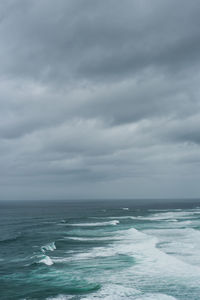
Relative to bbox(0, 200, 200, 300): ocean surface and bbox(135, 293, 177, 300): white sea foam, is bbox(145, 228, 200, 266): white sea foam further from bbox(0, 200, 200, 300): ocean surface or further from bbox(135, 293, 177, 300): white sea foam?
bbox(135, 293, 177, 300): white sea foam

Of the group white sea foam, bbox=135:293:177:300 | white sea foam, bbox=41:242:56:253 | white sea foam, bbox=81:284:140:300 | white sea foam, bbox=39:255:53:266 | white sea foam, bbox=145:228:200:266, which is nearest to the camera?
white sea foam, bbox=135:293:177:300

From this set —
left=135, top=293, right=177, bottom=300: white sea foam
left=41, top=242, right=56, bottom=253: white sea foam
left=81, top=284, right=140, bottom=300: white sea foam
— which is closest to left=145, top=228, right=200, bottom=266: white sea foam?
left=135, top=293, right=177, bottom=300: white sea foam

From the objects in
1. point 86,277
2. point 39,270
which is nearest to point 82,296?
point 86,277

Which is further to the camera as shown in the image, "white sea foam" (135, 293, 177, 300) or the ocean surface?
the ocean surface

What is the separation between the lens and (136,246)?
4375 centimetres

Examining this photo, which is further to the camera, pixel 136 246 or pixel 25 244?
pixel 25 244

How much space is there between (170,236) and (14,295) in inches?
1299

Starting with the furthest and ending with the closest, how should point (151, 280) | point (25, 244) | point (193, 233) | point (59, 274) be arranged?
point (193, 233)
point (25, 244)
point (59, 274)
point (151, 280)

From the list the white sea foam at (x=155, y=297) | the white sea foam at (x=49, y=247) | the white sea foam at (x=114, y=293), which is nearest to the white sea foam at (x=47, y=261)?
the white sea foam at (x=49, y=247)

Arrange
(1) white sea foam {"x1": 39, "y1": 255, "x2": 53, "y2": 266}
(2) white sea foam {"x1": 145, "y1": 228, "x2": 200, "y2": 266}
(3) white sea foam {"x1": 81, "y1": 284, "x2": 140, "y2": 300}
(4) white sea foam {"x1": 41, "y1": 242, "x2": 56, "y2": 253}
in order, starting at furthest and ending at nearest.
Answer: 1. (4) white sea foam {"x1": 41, "y1": 242, "x2": 56, "y2": 253}
2. (2) white sea foam {"x1": 145, "y1": 228, "x2": 200, "y2": 266}
3. (1) white sea foam {"x1": 39, "y1": 255, "x2": 53, "y2": 266}
4. (3) white sea foam {"x1": 81, "y1": 284, "x2": 140, "y2": 300}

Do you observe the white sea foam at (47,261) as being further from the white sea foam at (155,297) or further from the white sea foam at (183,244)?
the white sea foam at (183,244)

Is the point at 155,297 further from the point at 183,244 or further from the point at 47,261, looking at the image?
the point at 183,244

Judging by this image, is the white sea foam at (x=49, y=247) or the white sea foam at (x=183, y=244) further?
the white sea foam at (x=49, y=247)

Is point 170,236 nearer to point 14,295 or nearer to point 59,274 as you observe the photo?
point 59,274
